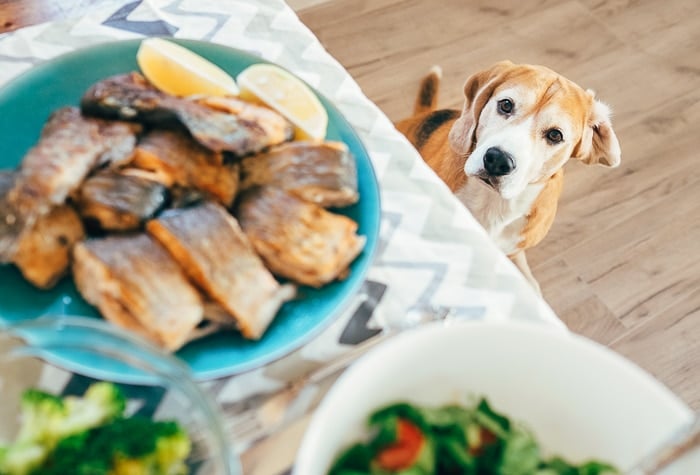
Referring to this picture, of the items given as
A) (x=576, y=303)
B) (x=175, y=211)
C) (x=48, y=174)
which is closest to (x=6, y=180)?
(x=48, y=174)

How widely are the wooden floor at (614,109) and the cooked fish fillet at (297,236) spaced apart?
107cm

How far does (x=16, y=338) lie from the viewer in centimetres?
62

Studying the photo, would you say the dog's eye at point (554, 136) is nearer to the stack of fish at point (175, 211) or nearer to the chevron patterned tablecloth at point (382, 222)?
the chevron patterned tablecloth at point (382, 222)

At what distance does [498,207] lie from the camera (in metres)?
1.36

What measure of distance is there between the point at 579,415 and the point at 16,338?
0.48m

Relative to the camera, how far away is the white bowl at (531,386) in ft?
1.86

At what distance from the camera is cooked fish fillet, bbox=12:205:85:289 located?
0.66 meters

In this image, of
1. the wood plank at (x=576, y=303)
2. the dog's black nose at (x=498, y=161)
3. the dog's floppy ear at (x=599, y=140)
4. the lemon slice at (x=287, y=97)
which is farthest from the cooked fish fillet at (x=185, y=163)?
the wood plank at (x=576, y=303)

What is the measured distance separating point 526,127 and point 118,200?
778 mm

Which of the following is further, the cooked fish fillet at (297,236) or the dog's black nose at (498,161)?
the dog's black nose at (498,161)

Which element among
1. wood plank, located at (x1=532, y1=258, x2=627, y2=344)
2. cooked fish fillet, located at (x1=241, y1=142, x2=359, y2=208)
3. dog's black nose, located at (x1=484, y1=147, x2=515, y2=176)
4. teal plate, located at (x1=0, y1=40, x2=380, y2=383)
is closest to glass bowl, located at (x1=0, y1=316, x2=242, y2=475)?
teal plate, located at (x1=0, y1=40, x2=380, y2=383)

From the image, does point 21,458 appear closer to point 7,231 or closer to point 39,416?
point 39,416

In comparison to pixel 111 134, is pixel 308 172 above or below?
below

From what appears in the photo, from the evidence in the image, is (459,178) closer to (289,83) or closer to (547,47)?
(289,83)
